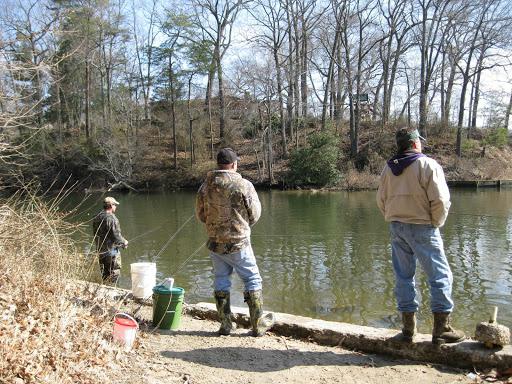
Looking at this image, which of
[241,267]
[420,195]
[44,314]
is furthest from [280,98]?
[44,314]

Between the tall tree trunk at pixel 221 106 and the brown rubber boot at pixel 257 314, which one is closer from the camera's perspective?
the brown rubber boot at pixel 257 314

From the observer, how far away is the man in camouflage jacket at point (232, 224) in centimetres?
477

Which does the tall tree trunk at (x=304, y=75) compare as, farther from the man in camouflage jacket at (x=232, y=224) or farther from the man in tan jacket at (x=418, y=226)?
the man in tan jacket at (x=418, y=226)

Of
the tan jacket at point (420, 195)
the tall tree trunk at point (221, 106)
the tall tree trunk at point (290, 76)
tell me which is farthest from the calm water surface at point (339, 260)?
the tall tree trunk at point (221, 106)

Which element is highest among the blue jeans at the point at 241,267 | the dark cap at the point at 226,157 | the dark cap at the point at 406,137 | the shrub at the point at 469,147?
the shrub at the point at 469,147

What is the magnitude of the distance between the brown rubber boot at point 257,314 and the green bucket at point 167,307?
0.72 meters

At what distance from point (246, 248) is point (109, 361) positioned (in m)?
1.59

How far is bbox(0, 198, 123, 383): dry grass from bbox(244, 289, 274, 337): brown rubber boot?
1.29 m

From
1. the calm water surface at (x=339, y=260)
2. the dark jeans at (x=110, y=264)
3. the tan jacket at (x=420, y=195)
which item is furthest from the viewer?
the calm water surface at (x=339, y=260)

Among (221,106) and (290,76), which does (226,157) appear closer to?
(290,76)

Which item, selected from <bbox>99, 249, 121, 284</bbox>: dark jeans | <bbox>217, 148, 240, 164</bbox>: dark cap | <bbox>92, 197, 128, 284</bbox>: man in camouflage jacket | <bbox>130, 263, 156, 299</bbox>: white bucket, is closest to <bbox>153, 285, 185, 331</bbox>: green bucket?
<bbox>130, 263, 156, 299</bbox>: white bucket

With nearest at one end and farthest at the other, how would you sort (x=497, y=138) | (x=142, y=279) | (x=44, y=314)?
1. (x=44, y=314)
2. (x=142, y=279)
3. (x=497, y=138)

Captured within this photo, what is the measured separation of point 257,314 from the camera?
4.80 meters

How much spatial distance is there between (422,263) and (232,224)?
1725 millimetres
